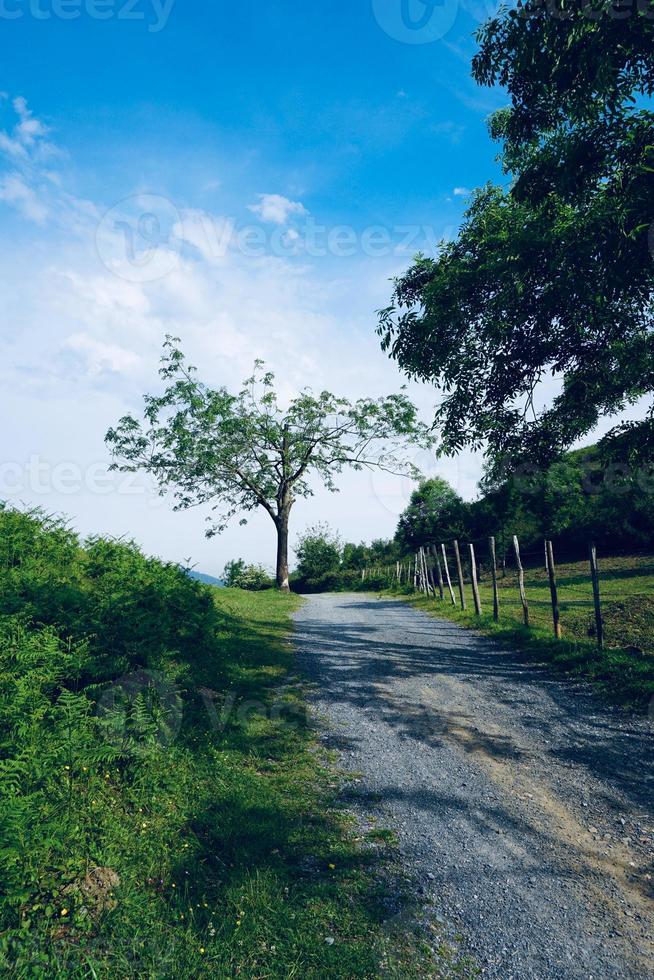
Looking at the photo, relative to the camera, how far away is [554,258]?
10.1m

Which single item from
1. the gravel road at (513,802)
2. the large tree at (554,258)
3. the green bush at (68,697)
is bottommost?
the gravel road at (513,802)

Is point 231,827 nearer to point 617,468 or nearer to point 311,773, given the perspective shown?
point 311,773

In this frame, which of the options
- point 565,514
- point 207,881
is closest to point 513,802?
point 207,881

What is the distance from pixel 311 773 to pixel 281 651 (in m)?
6.81

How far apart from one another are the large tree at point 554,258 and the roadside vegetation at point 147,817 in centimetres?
843

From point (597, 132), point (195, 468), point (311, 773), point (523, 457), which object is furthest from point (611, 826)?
point (195, 468)

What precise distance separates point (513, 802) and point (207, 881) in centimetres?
313

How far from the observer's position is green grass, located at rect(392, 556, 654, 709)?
371 inches

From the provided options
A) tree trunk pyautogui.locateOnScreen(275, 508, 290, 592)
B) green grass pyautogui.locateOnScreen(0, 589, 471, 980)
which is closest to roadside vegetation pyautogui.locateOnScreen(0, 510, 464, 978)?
green grass pyautogui.locateOnScreen(0, 589, 471, 980)

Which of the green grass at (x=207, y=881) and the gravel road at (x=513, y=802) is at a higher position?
the green grass at (x=207, y=881)

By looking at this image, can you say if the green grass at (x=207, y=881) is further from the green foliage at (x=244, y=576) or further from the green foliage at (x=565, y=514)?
the green foliage at (x=244, y=576)

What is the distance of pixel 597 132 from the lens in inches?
359

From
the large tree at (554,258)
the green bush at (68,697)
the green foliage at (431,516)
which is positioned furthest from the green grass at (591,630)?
the green foliage at (431,516)

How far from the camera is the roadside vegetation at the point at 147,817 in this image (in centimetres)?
353
